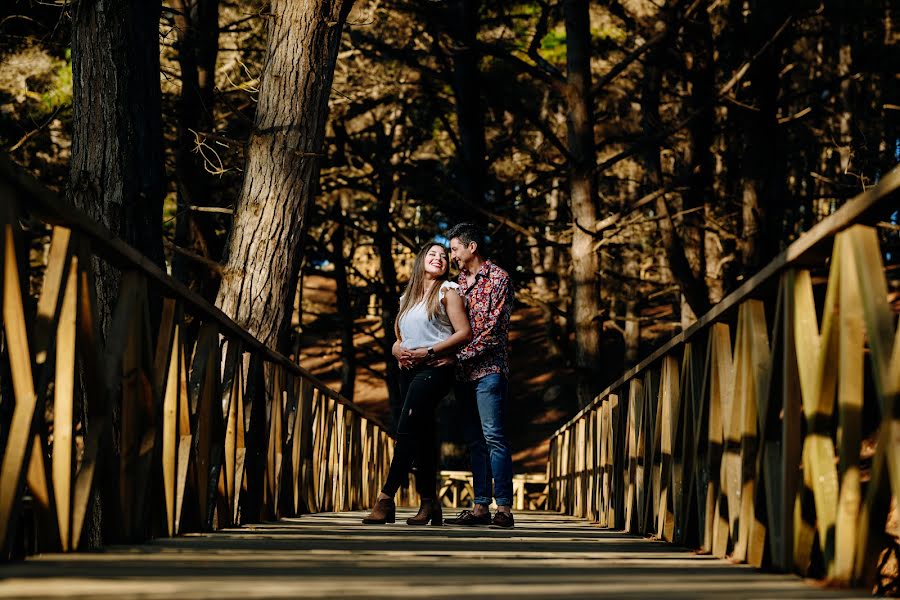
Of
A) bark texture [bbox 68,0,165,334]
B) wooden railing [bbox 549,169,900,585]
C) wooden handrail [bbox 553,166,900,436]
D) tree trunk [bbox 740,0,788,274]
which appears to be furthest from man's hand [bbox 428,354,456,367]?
tree trunk [bbox 740,0,788,274]

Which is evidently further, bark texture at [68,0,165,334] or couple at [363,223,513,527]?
bark texture at [68,0,165,334]

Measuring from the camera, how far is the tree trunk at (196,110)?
47.5 feet

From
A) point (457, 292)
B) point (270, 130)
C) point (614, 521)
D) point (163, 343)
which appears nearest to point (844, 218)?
point (163, 343)

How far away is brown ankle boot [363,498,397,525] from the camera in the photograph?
263 inches

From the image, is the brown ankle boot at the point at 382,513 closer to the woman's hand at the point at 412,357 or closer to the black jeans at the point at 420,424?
the black jeans at the point at 420,424

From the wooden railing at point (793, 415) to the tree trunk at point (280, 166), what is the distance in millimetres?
3040

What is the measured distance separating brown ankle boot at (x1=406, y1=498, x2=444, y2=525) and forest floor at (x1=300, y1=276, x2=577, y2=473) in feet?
58.7

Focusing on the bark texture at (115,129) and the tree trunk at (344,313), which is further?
the tree trunk at (344,313)

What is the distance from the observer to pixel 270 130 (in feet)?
27.9

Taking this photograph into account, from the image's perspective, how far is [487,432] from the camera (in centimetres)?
681

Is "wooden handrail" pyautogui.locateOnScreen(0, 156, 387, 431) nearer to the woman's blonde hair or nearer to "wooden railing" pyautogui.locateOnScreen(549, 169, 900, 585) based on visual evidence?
the woman's blonde hair

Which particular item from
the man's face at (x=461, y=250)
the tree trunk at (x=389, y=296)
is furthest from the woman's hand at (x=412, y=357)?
the tree trunk at (x=389, y=296)

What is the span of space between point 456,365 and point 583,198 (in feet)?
27.8

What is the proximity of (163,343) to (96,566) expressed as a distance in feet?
4.77
